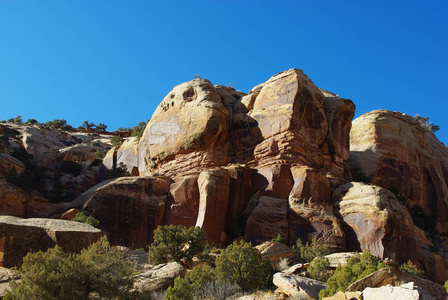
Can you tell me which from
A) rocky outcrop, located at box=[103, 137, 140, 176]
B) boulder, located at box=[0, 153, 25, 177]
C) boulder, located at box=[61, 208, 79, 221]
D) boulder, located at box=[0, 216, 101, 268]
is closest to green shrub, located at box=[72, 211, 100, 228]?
boulder, located at box=[61, 208, 79, 221]

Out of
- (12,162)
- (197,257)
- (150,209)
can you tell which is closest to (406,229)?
(197,257)

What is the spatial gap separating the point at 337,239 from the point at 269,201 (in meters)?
5.95

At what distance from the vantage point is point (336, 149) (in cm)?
4728

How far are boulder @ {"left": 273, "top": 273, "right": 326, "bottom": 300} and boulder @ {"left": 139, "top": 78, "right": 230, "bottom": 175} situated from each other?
73.7ft

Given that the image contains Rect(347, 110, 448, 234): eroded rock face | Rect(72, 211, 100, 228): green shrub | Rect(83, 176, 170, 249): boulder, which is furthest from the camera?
Rect(347, 110, 448, 234): eroded rock face

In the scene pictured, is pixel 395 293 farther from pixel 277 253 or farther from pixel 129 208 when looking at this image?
pixel 129 208

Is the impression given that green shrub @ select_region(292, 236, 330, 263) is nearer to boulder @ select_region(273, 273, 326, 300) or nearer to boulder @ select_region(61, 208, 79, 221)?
boulder @ select_region(273, 273, 326, 300)

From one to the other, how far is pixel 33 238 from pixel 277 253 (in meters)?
13.9

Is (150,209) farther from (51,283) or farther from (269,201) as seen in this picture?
(51,283)

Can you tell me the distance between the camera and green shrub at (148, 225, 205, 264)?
28.0m

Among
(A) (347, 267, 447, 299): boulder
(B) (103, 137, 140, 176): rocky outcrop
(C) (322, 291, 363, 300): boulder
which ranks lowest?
(C) (322, 291, 363, 300): boulder

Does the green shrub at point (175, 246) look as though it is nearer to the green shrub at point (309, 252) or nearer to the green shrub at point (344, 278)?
the green shrub at point (309, 252)

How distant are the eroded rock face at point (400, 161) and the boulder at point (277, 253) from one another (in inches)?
941

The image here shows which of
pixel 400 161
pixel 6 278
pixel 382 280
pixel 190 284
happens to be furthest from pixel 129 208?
pixel 400 161
